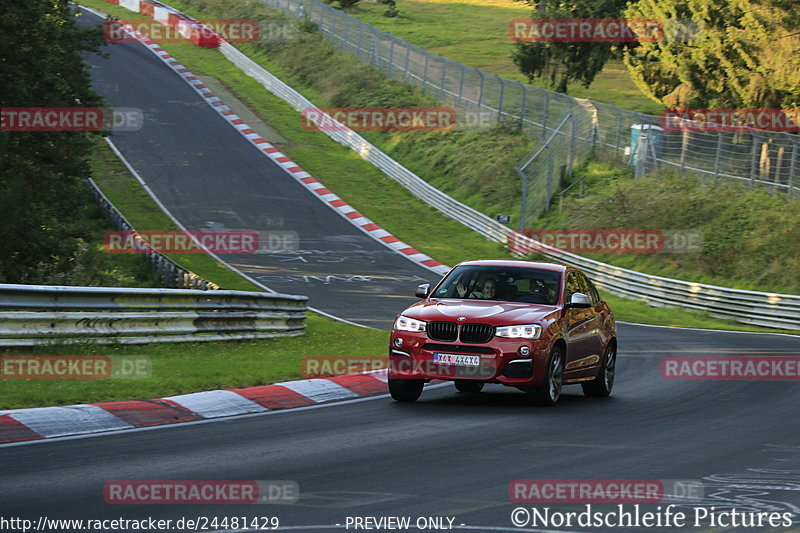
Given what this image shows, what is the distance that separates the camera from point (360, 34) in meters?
59.6

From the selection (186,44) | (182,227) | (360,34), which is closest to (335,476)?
(182,227)

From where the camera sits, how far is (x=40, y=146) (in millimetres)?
23984

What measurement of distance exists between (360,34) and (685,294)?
32813 mm

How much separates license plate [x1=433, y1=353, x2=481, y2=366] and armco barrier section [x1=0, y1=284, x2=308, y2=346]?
15.5 feet

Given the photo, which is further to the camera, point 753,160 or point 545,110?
point 545,110

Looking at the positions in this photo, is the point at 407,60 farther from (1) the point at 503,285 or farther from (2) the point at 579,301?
(2) the point at 579,301

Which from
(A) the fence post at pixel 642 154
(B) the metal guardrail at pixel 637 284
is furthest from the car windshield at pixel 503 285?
(A) the fence post at pixel 642 154

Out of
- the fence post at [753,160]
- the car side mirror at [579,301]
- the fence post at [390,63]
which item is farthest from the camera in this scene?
the fence post at [390,63]

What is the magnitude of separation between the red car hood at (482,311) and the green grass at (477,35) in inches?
1767

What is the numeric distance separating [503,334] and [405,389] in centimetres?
134

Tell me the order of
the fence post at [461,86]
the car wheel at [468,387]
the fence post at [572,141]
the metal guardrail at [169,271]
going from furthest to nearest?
the fence post at [461,86], the fence post at [572,141], the metal guardrail at [169,271], the car wheel at [468,387]

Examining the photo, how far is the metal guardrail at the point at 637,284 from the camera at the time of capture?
28906 mm

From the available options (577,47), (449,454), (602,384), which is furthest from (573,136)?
(449,454)

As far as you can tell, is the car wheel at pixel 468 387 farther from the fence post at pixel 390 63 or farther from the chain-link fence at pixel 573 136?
the fence post at pixel 390 63
